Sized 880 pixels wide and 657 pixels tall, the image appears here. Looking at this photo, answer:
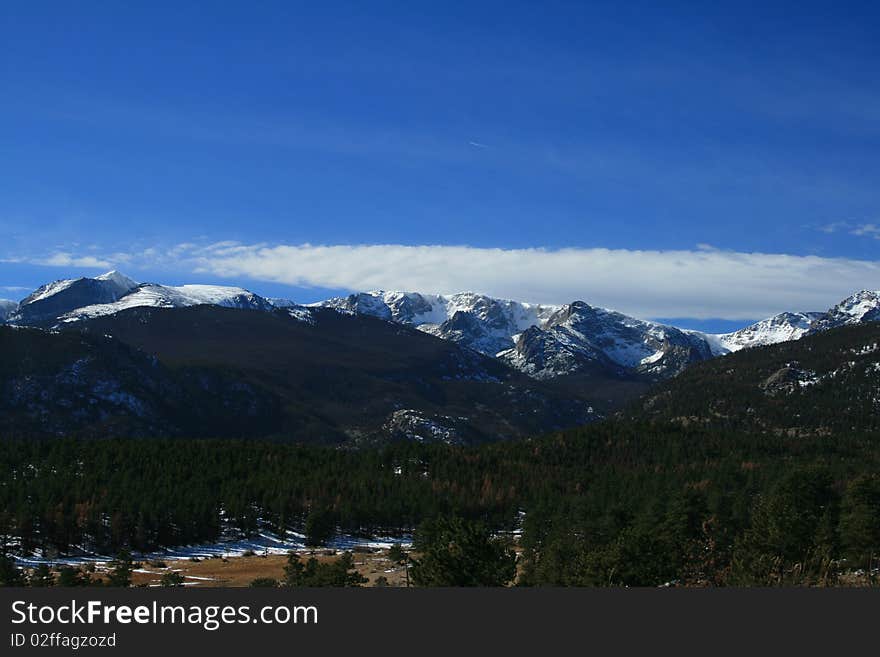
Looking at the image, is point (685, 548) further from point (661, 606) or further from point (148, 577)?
point (148, 577)

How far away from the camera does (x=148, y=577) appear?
398 ft

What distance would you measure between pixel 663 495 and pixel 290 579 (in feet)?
275

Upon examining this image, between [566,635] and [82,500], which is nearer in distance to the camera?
[566,635]

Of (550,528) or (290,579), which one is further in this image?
(550,528)

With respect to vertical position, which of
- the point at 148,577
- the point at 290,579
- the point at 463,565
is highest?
the point at 463,565

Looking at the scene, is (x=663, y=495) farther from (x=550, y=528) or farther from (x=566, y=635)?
(x=566, y=635)

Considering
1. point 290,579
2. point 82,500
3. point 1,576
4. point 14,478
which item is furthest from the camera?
point 14,478

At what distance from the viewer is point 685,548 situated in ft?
290

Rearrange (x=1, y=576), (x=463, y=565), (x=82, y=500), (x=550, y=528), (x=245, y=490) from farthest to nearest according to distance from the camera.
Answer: (x=245, y=490) < (x=82, y=500) < (x=550, y=528) < (x=1, y=576) < (x=463, y=565)

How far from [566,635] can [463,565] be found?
1738 inches

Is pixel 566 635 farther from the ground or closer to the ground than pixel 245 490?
farther from the ground

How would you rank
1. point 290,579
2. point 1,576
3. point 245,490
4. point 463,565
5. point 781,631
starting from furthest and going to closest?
1. point 245,490
2. point 290,579
3. point 1,576
4. point 463,565
5. point 781,631

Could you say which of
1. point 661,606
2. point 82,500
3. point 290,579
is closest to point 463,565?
point 290,579

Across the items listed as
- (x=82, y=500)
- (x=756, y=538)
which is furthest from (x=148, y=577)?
(x=756, y=538)
